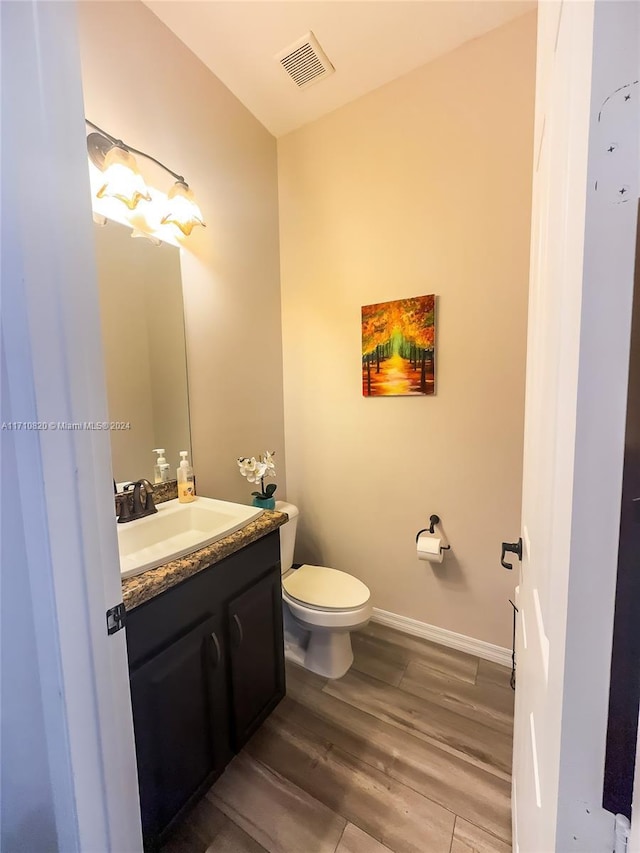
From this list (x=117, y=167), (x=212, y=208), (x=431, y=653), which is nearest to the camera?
(x=117, y=167)

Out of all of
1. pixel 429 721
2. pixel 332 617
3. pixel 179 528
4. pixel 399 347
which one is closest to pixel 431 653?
pixel 429 721

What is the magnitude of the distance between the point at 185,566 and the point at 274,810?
3.02ft

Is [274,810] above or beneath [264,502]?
beneath

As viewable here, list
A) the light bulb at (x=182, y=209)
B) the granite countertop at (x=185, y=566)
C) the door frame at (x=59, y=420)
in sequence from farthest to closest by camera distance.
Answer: the light bulb at (x=182, y=209) < the granite countertop at (x=185, y=566) < the door frame at (x=59, y=420)

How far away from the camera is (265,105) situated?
1.87 meters

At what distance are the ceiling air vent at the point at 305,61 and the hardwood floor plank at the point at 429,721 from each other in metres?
3.03

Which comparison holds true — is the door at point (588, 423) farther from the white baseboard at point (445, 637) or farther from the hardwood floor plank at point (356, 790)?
the white baseboard at point (445, 637)

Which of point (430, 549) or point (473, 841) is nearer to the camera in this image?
point (473, 841)

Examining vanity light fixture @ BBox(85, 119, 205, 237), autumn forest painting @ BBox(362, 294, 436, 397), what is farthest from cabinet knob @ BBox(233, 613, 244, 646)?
vanity light fixture @ BBox(85, 119, 205, 237)

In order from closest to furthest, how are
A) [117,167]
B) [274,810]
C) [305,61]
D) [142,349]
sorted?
[274,810], [117,167], [142,349], [305,61]

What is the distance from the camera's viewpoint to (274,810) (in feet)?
3.67

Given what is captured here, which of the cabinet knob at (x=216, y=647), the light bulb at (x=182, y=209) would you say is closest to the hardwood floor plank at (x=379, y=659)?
the cabinet knob at (x=216, y=647)

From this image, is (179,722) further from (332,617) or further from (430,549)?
(430,549)

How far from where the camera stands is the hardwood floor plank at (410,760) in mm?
1113
